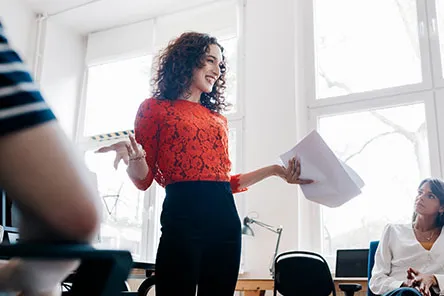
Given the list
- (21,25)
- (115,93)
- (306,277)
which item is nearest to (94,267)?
(306,277)

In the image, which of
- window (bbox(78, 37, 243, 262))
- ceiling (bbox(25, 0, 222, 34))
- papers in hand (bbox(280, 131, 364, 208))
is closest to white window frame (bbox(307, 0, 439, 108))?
window (bbox(78, 37, 243, 262))

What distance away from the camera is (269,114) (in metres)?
4.38

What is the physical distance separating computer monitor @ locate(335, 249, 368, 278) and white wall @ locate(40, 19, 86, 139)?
2.99 m

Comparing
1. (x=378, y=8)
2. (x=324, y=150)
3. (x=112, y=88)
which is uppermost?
(x=378, y=8)

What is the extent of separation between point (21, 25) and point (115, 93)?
3.66ft

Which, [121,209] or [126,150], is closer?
[126,150]

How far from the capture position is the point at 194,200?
1313 mm

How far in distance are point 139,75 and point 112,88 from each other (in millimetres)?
340

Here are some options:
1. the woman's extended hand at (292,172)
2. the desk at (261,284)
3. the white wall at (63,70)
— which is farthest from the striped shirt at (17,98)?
the white wall at (63,70)

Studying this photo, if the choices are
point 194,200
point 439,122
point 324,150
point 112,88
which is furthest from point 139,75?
point 194,200

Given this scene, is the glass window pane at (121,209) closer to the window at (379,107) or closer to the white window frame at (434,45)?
the window at (379,107)

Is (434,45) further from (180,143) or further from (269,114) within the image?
(180,143)

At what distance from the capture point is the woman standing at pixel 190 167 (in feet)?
Result: 4.16

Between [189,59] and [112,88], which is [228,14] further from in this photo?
[189,59]
